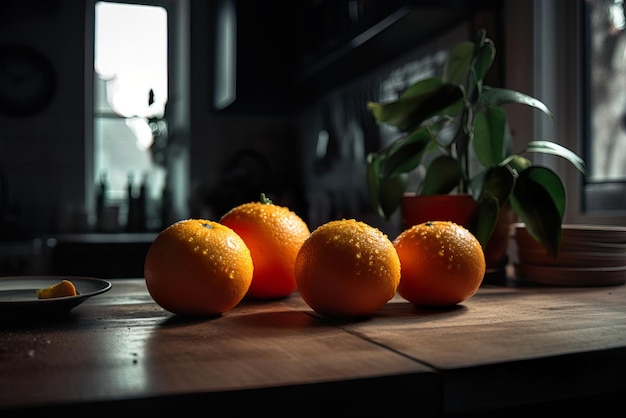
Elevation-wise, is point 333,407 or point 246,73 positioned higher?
point 246,73

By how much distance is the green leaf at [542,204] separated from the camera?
3.24 feet

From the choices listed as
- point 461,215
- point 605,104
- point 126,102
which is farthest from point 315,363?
point 126,102

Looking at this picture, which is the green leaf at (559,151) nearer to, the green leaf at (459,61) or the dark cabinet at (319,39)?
the green leaf at (459,61)

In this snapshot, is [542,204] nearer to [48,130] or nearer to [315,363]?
[315,363]

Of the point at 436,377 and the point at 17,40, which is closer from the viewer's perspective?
the point at 436,377

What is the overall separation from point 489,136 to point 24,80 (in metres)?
3.42

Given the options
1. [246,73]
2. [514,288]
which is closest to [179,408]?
[514,288]

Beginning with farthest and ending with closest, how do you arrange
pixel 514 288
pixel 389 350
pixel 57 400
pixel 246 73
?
pixel 246 73
pixel 514 288
pixel 389 350
pixel 57 400

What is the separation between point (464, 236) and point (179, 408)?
1.63 ft

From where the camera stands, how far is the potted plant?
101 centimetres

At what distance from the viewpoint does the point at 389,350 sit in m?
0.58

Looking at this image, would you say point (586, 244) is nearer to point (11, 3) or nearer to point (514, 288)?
point (514, 288)

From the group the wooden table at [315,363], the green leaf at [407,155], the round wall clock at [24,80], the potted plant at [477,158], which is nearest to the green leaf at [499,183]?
the potted plant at [477,158]

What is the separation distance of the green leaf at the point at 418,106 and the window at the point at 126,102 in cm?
319
